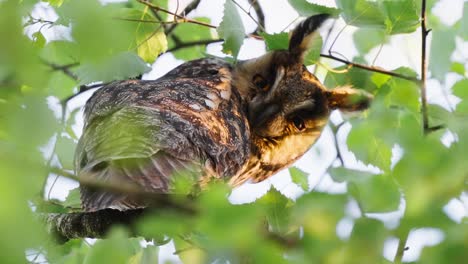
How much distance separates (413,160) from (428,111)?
0.87 meters

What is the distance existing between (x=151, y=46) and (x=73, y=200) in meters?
0.66

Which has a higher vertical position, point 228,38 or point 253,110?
point 228,38

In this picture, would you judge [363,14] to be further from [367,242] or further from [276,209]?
[367,242]

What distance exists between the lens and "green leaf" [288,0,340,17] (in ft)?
7.00

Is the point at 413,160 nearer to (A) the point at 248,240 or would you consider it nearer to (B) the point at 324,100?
(A) the point at 248,240

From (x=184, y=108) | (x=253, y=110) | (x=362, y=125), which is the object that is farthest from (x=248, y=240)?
(x=253, y=110)

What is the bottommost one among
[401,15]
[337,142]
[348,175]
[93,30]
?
[337,142]

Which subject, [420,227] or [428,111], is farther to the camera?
[428,111]

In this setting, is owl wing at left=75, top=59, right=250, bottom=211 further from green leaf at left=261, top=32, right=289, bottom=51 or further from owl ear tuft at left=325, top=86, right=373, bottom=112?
owl ear tuft at left=325, top=86, right=373, bottom=112

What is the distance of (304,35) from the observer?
2811 millimetres

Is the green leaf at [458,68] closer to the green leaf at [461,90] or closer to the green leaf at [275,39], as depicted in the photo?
the green leaf at [461,90]

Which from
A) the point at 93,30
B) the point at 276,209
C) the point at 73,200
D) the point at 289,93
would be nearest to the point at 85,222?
the point at 73,200

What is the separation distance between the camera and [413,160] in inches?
29.5

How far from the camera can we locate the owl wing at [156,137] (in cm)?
179
